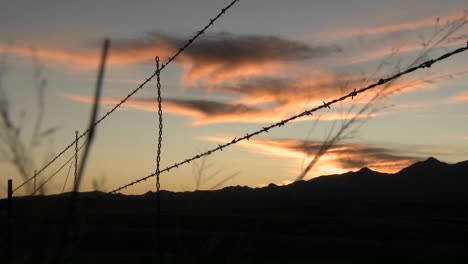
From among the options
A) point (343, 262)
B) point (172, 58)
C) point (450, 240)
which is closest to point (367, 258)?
point (343, 262)

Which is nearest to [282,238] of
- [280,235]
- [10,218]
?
[280,235]

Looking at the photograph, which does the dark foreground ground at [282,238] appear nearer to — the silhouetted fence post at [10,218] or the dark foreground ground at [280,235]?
the dark foreground ground at [280,235]

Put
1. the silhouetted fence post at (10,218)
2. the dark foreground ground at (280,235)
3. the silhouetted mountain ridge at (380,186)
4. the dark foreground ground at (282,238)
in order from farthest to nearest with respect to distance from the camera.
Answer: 1. the silhouetted mountain ridge at (380,186)
2. the dark foreground ground at (282,238)
3. the dark foreground ground at (280,235)
4. the silhouetted fence post at (10,218)

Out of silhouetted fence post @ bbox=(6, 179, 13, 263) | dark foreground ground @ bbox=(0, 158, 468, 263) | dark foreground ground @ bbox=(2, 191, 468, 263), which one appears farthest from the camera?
dark foreground ground @ bbox=(2, 191, 468, 263)

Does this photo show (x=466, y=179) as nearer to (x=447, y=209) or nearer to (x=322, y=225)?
(x=447, y=209)

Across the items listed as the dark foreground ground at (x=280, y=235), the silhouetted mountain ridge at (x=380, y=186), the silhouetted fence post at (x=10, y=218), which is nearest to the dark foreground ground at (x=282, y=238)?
the dark foreground ground at (x=280, y=235)

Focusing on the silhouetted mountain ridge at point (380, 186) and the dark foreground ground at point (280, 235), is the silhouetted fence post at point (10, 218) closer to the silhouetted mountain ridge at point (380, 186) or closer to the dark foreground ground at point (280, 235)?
the dark foreground ground at point (280, 235)

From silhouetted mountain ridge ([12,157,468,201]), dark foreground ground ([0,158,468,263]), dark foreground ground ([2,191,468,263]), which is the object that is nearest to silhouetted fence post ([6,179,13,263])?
dark foreground ground ([0,158,468,263])

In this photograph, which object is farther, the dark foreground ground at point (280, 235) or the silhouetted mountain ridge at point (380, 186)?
the silhouetted mountain ridge at point (380, 186)

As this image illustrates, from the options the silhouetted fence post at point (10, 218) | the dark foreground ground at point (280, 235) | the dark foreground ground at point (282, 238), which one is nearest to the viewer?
the silhouetted fence post at point (10, 218)

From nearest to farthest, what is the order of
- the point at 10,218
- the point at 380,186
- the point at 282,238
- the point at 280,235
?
the point at 10,218, the point at 282,238, the point at 280,235, the point at 380,186

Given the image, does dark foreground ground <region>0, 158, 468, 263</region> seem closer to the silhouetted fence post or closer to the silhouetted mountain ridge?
the silhouetted fence post

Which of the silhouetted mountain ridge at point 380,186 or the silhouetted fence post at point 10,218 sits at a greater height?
the silhouetted mountain ridge at point 380,186

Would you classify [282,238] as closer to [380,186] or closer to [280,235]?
[280,235]
